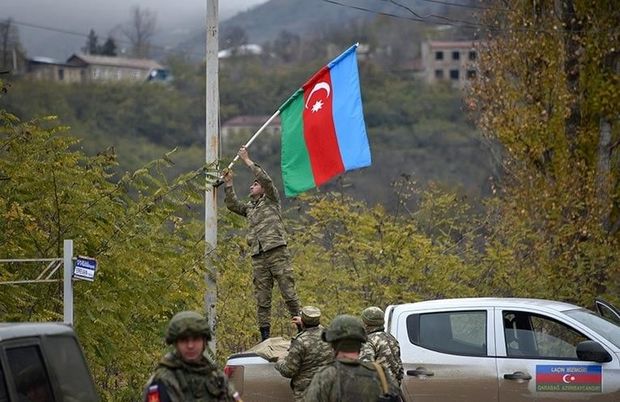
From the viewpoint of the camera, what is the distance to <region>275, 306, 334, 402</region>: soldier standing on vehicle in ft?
36.9

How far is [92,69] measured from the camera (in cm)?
11081

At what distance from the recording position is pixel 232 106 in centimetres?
11275

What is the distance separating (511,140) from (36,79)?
196 feet

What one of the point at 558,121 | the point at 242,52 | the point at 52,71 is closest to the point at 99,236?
the point at 558,121

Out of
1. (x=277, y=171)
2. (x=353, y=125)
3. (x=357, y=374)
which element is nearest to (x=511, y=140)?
(x=353, y=125)

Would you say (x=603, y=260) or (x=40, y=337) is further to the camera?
(x=603, y=260)

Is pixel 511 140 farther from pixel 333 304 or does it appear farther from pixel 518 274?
pixel 333 304

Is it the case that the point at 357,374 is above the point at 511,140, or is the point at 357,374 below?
below

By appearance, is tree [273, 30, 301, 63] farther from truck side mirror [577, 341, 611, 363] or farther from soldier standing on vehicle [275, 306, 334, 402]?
soldier standing on vehicle [275, 306, 334, 402]

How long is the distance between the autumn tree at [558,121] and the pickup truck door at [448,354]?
10.8 meters

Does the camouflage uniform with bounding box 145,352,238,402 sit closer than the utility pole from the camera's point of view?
Yes

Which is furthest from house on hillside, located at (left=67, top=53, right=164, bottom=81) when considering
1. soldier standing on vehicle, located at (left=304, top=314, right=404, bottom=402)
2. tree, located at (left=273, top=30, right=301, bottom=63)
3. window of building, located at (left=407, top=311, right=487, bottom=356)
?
soldier standing on vehicle, located at (left=304, top=314, right=404, bottom=402)

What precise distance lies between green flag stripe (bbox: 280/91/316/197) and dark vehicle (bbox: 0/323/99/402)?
7933 mm

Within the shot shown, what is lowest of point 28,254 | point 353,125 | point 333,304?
point 333,304
